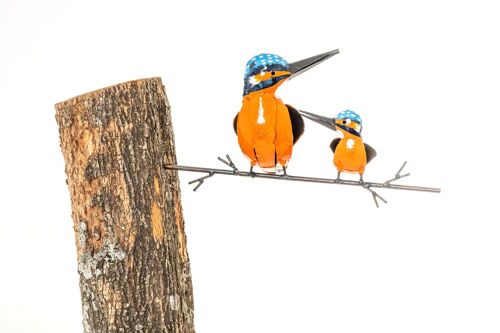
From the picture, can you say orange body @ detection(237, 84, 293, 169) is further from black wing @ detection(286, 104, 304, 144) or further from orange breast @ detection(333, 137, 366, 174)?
orange breast @ detection(333, 137, 366, 174)

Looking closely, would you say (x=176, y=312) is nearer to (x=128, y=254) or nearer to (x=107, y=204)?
(x=128, y=254)

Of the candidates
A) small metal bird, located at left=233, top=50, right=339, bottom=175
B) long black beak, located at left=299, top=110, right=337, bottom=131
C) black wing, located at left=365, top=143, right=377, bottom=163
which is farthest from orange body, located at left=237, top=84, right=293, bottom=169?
black wing, located at left=365, top=143, right=377, bottom=163

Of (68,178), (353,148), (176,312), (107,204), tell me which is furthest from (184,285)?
(353,148)

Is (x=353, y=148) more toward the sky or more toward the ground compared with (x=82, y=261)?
more toward the sky

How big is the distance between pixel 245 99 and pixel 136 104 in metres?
0.27

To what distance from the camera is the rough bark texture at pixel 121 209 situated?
1.58 m

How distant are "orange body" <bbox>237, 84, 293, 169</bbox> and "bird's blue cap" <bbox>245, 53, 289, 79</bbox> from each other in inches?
1.8

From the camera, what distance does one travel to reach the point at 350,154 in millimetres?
1616

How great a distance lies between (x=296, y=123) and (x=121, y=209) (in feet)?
1.58

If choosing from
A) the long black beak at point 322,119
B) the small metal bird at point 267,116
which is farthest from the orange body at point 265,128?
the long black beak at point 322,119

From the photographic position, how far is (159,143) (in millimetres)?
1626

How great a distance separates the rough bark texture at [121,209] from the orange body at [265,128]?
0.24 metres

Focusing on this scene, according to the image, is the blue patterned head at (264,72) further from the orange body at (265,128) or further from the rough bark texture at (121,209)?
the rough bark texture at (121,209)

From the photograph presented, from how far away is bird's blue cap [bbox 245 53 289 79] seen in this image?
155 centimetres
